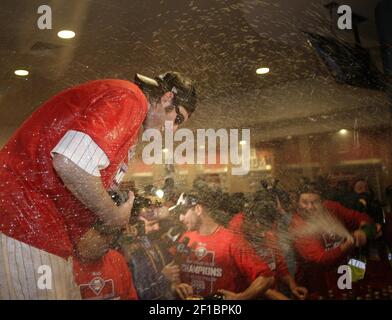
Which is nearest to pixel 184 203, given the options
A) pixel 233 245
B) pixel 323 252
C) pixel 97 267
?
pixel 233 245

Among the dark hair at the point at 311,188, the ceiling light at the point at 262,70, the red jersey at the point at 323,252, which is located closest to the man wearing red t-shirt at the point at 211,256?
the red jersey at the point at 323,252

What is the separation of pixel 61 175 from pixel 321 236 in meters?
0.77

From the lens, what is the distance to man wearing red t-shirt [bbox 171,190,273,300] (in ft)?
4.57

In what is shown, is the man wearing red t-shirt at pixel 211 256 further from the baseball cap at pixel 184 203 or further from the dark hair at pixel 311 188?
the dark hair at pixel 311 188

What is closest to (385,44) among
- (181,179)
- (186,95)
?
(186,95)

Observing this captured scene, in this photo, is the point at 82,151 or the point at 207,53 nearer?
the point at 82,151

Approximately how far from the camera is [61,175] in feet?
4.44

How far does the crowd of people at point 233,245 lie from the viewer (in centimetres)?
139

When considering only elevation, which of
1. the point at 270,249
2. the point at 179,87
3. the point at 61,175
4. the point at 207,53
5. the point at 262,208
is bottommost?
the point at 270,249

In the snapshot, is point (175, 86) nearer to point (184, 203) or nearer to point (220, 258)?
point (184, 203)

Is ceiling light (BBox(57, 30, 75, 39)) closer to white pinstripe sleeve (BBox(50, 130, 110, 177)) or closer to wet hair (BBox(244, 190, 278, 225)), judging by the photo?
white pinstripe sleeve (BBox(50, 130, 110, 177))

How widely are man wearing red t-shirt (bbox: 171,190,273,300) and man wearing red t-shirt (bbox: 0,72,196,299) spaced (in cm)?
19

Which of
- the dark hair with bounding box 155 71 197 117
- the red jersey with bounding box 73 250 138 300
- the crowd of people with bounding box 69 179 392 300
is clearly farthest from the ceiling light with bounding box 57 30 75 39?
the red jersey with bounding box 73 250 138 300
